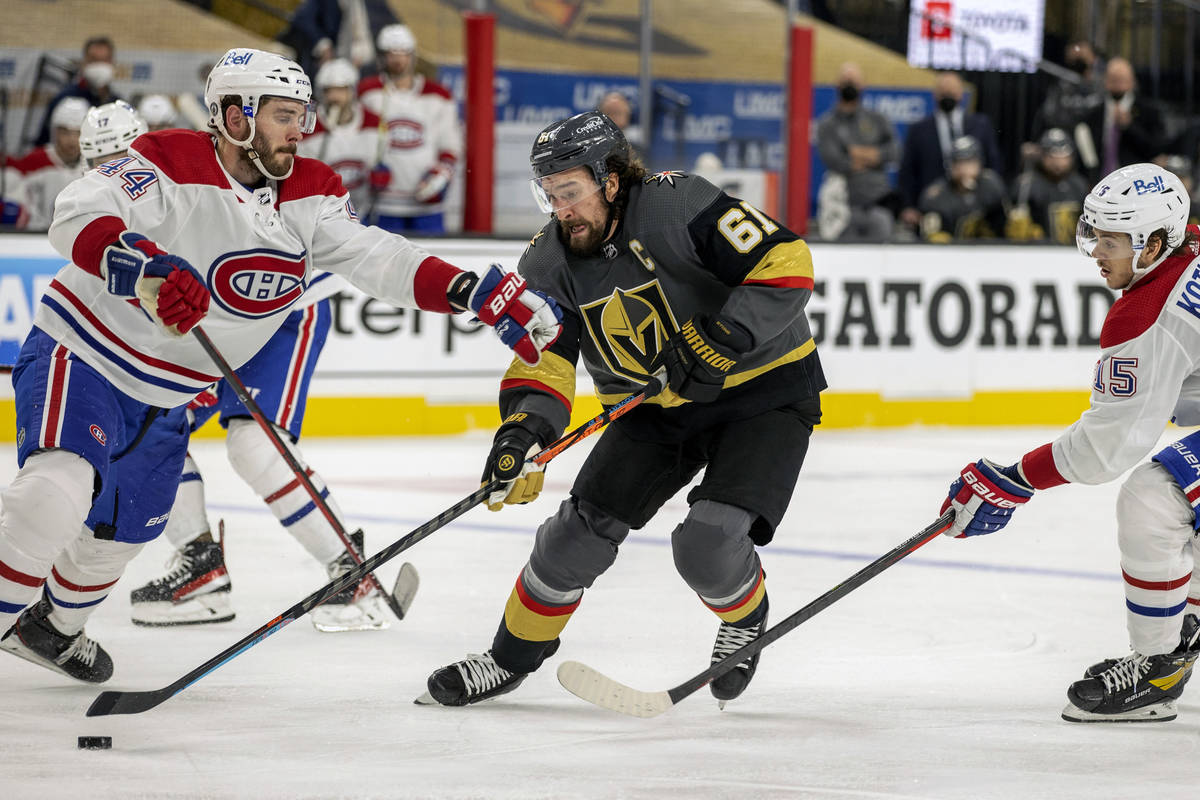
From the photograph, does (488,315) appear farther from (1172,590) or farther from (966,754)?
(1172,590)

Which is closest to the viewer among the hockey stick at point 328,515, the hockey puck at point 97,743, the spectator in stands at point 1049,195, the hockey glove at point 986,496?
the hockey puck at point 97,743

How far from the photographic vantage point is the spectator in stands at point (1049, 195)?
Result: 27.0 ft

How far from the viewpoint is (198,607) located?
3828 millimetres

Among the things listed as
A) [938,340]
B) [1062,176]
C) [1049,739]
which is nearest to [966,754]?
[1049,739]

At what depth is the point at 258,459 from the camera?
3.80m

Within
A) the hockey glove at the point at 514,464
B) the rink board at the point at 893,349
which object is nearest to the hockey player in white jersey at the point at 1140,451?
the hockey glove at the point at 514,464

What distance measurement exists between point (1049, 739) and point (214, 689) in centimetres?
157

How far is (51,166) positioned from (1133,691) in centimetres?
534

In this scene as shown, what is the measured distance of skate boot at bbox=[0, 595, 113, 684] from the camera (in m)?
3.12

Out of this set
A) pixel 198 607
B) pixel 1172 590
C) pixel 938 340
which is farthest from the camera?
pixel 938 340

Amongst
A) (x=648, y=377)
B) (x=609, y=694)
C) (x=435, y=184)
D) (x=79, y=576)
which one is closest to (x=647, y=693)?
(x=609, y=694)

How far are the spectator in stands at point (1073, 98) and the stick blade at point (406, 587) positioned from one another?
5915mm

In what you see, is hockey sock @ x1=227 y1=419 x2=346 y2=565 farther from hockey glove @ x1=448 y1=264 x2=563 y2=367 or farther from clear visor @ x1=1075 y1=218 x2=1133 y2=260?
clear visor @ x1=1075 y1=218 x2=1133 y2=260

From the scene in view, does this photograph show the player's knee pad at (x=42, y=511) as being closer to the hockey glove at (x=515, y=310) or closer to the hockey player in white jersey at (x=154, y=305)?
the hockey player in white jersey at (x=154, y=305)
